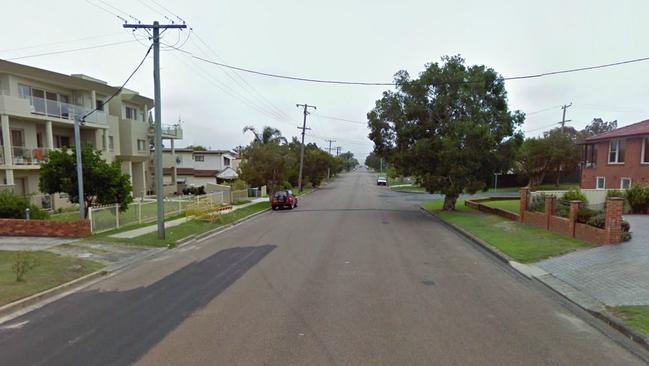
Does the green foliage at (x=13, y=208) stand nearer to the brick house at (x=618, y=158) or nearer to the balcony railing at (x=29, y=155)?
the balcony railing at (x=29, y=155)

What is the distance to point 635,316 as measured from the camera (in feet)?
19.9

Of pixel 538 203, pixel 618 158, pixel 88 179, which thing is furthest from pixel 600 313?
pixel 618 158

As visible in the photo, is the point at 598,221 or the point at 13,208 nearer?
the point at 598,221

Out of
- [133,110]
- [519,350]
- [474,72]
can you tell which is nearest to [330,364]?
[519,350]

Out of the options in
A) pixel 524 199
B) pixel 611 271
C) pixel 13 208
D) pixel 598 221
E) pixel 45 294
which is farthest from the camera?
pixel 524 199

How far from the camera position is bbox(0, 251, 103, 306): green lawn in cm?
776

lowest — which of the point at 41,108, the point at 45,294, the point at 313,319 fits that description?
the point at 45,294

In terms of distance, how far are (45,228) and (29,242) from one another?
1.10 meters

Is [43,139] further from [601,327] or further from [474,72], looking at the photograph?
[601,327]

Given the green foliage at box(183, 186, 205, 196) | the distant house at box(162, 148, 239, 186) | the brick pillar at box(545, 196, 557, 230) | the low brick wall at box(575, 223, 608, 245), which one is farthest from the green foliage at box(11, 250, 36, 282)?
the distant house at box(162, 148, 239, 186)

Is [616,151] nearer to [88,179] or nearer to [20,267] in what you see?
[88,179]

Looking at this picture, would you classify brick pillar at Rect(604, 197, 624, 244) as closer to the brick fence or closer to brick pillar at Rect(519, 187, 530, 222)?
the brick fence

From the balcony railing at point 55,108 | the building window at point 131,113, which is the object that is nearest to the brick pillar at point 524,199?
the balcony railing at point 55,108

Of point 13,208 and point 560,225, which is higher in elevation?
point 13,208
